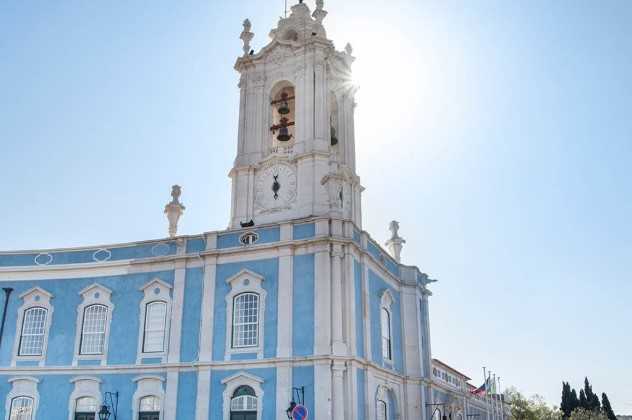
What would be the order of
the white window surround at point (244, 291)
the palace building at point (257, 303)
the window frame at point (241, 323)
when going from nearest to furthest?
the palace building at point (257, 303) → the white window surround at point (244, 291) → the window frame at point (241, 323)

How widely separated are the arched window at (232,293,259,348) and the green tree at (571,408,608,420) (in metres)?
40.0

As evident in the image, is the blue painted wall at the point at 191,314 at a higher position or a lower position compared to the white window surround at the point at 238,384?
higher

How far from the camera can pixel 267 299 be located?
80.9 feet

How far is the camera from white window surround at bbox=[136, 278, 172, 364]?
25656 millimetres

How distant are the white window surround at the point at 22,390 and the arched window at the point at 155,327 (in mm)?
4888

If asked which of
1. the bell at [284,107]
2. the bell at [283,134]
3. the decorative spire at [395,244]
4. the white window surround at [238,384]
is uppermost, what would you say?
the bell at [284,107]

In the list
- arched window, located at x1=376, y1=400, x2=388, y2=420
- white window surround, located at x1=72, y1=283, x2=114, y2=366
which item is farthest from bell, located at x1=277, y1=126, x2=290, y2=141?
arched window, located at x1=376, y1=400, x2=388, y2=420

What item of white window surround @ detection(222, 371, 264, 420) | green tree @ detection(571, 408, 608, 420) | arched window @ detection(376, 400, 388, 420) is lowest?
arched window @ detection(376, 400, 388, 420)

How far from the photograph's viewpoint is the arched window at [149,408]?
24.9m

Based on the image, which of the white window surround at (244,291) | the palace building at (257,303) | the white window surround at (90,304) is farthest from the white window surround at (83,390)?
the white window surround at (244,291)

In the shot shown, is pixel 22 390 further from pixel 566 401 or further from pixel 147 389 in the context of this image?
pixel 566 401

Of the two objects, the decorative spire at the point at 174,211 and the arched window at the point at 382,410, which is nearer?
the arched window at the point at 382,410

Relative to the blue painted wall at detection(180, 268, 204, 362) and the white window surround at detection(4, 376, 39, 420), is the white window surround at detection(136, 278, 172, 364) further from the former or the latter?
the white window surround at detection(4, 376, 39, 420)

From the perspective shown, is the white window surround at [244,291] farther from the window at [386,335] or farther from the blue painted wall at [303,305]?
the window at [386,335]
